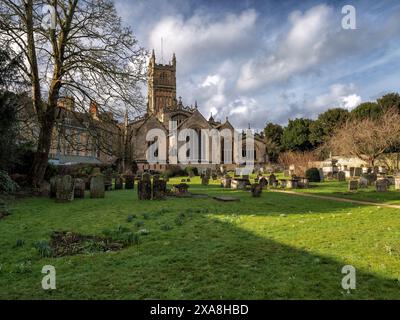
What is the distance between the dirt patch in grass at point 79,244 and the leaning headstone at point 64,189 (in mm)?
6183

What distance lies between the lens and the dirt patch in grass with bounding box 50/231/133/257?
232 inches

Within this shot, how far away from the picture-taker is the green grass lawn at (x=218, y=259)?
3.96 meters

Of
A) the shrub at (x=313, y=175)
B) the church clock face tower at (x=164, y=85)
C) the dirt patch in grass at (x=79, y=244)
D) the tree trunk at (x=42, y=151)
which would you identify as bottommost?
the dirt patch in grass at (x=79, y=244)

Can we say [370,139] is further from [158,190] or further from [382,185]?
[158,190]

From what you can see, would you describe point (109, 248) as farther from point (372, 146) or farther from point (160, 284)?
point (372, 146)

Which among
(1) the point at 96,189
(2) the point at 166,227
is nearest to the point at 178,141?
(1) the point at 96,189

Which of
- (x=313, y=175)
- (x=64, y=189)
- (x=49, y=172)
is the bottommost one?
(x=64, y=189)

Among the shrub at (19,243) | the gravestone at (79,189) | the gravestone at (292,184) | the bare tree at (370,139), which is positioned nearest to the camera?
the shrub at (19,243)

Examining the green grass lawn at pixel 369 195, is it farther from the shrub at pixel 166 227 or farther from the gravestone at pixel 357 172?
the gravestone at pixel 357 172

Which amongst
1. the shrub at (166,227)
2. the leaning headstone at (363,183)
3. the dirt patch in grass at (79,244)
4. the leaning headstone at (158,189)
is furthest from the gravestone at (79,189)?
the leaning headstone at (363,183)

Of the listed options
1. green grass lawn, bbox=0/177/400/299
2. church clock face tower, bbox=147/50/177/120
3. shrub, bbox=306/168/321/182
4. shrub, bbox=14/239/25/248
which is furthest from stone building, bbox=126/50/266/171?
shrub, bbox=14/239/25/248

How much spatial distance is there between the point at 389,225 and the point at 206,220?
479 centimetres

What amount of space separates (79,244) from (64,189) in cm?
748

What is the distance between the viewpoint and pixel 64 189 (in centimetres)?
1312
